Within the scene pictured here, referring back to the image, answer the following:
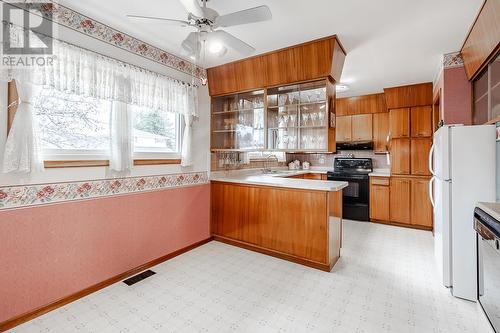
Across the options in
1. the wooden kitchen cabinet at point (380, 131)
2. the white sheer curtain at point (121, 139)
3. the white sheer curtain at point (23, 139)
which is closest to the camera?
the white sheer curtain at point (23, 139)

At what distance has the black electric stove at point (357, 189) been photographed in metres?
4.75

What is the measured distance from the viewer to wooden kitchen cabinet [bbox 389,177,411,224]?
4.37m

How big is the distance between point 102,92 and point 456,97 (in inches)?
157

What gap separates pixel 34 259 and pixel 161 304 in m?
1.07

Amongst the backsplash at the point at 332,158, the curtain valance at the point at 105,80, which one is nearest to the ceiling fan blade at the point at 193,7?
the curtain valance at the point at 105,80

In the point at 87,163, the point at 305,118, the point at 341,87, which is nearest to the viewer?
the point at 87,163

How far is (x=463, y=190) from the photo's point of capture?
2203 millimetres

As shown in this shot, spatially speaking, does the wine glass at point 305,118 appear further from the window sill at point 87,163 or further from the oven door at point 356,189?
the oven door at point 356,189

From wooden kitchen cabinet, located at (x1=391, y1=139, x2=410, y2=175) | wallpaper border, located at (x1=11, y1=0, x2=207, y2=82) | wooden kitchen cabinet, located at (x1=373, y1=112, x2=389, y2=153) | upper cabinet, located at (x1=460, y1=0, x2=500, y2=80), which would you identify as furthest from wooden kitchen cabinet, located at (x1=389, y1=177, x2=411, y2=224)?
wallpaper border, located at (x1=11, y1=0, x2=207, y2=82)

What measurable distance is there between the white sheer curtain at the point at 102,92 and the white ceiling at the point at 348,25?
1.36 ft

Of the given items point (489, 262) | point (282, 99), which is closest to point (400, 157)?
point (282, 99)

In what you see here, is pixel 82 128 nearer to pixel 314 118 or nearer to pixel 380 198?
pixel 314 118

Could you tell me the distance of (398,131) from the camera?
4492 mm

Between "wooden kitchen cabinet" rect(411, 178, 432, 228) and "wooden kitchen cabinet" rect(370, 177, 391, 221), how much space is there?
1.26 ft
